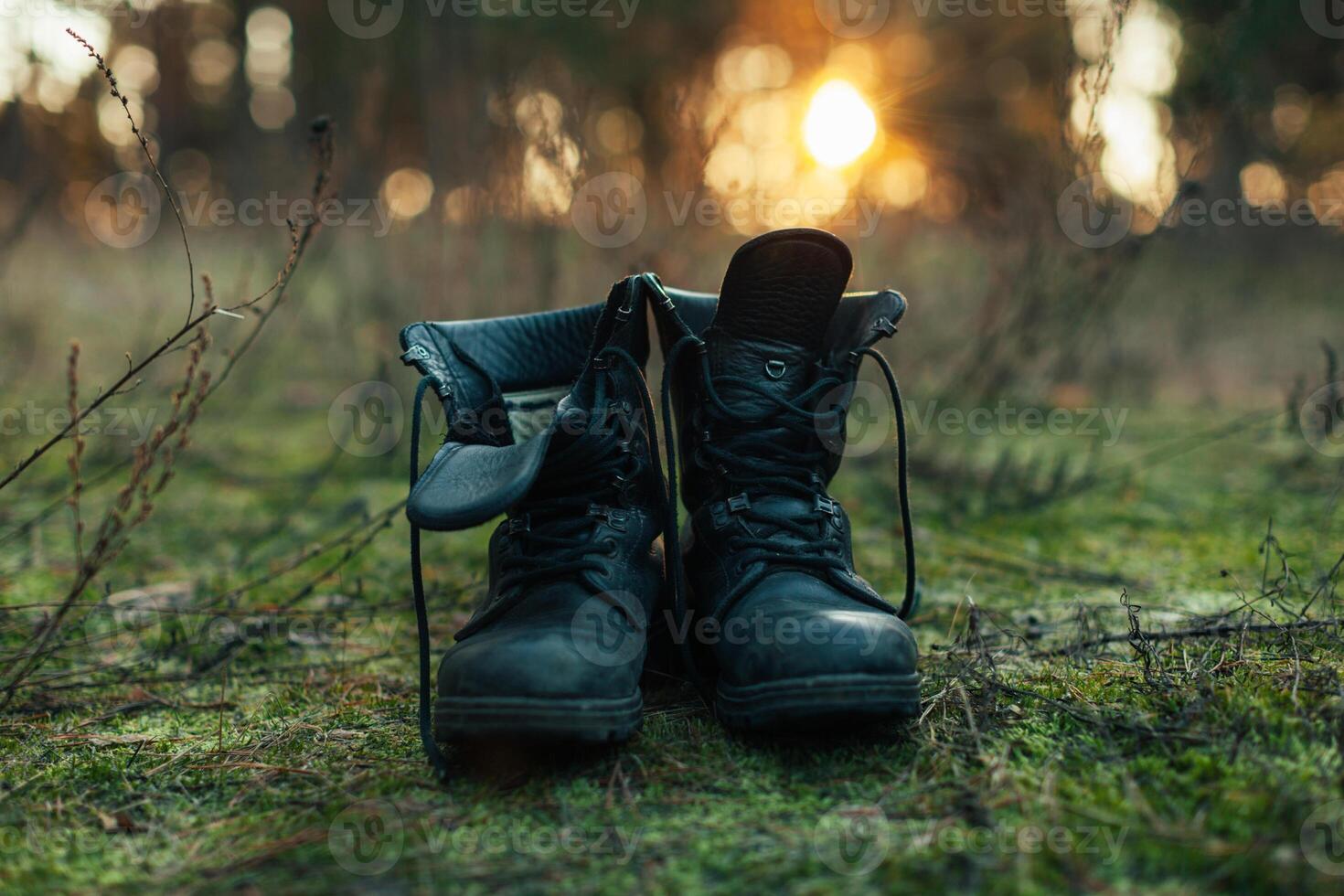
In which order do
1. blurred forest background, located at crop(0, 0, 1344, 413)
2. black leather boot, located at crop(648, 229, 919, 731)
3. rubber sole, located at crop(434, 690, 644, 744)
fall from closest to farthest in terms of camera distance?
rubber sole, located at crop(434, 690, 644, 744), black leather boot, located at crop(648, 229, 919, 731), blurred forest background, located at crop(0, 0, 1344, 413)

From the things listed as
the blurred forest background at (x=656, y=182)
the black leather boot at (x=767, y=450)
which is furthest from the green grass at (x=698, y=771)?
the blurred forest background at (x=656, y=182)

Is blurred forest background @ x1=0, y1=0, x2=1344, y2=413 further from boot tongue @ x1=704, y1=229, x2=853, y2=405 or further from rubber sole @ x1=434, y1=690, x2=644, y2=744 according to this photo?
rubber sole @ x1=434, y1=690, x2=644, y2=744

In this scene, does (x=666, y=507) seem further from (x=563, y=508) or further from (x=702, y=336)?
(x=702, y=336)

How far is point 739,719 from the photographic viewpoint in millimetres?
1311

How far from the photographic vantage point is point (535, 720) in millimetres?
1199

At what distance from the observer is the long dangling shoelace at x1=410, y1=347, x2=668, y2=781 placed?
145 centimetres

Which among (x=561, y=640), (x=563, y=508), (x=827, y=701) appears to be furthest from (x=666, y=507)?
(x=827, y=701)

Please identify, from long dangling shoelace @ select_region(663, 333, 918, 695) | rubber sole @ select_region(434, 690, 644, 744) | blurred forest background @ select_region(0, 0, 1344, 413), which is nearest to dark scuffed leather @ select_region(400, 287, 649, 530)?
long dangling shoelace @ select_region(663, 333, 918, 695)

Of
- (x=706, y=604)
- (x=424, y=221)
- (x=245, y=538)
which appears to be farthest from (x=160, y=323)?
(x=706, y=604)

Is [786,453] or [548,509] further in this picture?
[786,453]

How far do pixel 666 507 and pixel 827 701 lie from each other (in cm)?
45

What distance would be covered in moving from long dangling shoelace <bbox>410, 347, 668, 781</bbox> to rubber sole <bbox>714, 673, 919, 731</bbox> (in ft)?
1.18

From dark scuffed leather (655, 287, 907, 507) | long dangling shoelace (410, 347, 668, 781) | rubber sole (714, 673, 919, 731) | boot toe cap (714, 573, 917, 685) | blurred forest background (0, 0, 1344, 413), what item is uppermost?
blurred forest background (0, 0, 1344, 413)

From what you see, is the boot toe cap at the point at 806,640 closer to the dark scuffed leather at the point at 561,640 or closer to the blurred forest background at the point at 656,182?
the dark scuffed leather at the point at 561,640
